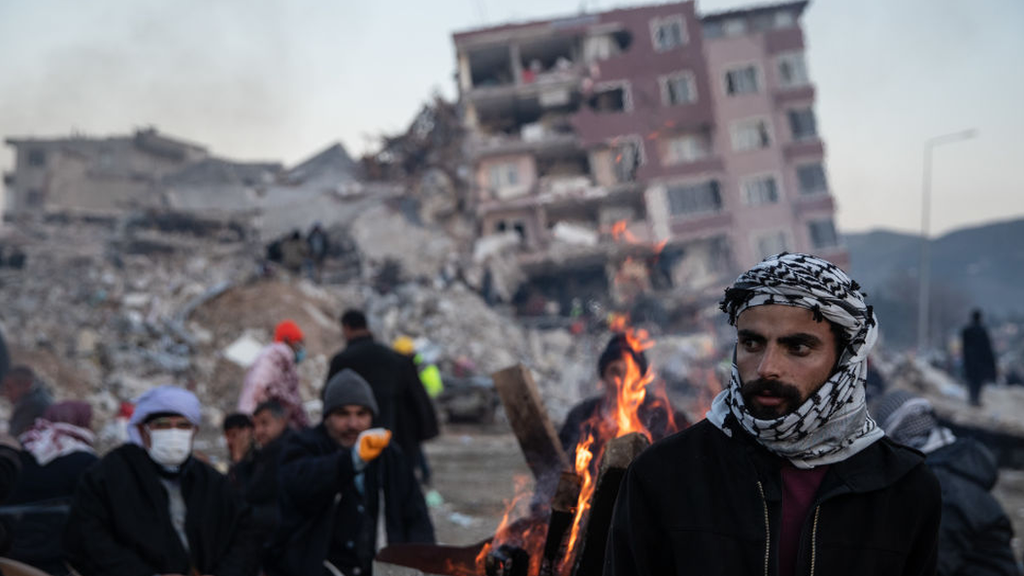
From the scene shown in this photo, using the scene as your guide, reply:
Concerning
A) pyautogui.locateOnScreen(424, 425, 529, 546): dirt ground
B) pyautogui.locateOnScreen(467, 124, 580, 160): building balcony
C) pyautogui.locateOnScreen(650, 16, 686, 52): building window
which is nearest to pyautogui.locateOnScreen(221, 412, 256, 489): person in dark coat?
pyautogui.locateOnScreen(424, 425, 529, 546): dirt ground

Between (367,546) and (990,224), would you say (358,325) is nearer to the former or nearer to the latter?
(367,546)

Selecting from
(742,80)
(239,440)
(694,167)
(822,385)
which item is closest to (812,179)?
(742,80)

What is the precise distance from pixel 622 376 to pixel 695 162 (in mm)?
32555

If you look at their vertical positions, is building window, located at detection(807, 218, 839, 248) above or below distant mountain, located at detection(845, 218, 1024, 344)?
above

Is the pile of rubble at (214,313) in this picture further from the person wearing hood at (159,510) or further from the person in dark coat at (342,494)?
the person in dark coat at (342,494)

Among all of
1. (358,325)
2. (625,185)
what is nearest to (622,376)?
(358,325)

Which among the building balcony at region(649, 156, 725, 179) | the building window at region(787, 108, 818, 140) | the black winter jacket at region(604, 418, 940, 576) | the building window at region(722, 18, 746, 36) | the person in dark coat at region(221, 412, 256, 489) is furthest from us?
the building window at region(722, 18, 746, 36)

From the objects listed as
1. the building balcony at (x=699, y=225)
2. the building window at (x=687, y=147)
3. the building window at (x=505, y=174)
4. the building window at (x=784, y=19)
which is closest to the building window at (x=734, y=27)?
the building window at (x=784, y=19)

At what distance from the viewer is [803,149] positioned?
119ft

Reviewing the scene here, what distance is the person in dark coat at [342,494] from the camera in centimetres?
348

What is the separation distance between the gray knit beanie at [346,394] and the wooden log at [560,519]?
172 centimetres

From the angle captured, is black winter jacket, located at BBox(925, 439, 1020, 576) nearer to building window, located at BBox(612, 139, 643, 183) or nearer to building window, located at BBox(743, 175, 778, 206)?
building window, located at BBox(612, 139, 643, 183)

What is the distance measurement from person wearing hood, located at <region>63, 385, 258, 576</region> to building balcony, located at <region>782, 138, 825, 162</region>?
36.8 m

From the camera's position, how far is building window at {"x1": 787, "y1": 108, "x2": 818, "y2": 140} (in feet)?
120
